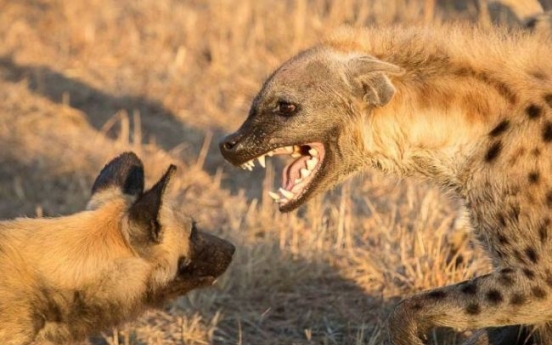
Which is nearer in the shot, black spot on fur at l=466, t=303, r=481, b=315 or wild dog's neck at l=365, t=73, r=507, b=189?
black spot on fur at l=466, t=303, r=481, b=315

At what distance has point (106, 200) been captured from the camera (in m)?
5.08

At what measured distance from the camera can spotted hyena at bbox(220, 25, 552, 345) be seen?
15.0 feet

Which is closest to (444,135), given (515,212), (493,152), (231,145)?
(493,152)

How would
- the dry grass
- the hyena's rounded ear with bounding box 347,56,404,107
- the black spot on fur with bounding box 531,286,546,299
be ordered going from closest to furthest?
the black spot on fur with bounding box 531,286,546,299 < the hyena's rounded ear with bounding box 347,56,404,107 < the dry grass

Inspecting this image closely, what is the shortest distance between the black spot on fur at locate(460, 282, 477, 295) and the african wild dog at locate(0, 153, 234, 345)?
1.23 metres

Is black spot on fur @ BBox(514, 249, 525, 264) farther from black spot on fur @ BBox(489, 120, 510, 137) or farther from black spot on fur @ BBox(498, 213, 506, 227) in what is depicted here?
black spot on fur @ BBox(489, 120, 510, 137)

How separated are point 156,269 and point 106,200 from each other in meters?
0.38

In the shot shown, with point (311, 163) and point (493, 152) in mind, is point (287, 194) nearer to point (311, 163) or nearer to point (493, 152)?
point (311, 163)

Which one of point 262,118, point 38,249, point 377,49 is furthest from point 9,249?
point 377,49

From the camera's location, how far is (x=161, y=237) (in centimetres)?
491

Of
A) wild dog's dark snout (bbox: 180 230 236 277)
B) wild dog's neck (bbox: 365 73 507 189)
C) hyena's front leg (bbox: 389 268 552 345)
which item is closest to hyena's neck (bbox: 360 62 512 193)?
wild dog's neck (bbox: 365 73 507 189)

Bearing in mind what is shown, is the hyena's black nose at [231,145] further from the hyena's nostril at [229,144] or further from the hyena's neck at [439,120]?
the hyena's neck at [439,120]

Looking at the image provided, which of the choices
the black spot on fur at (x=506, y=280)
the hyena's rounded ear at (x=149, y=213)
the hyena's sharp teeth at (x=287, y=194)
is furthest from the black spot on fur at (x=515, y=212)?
the hyena's rounded ear at (x=149, y=213)

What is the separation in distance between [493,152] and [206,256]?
4.41ft
